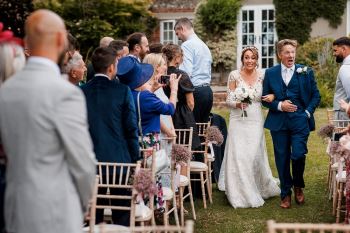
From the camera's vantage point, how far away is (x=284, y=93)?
7449mm

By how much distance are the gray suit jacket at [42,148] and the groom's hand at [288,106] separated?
4.48m

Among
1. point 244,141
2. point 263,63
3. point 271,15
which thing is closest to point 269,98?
point 244,141

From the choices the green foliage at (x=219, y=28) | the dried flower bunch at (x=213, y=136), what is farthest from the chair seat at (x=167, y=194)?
the green foliage at (x=219, y=28)

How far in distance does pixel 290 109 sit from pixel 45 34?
4.65 m

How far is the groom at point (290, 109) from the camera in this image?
7.37 metres

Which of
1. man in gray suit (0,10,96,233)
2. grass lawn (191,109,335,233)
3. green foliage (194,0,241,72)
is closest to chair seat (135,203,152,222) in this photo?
grass lawn (191,109,335,233)

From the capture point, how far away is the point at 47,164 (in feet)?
10.1

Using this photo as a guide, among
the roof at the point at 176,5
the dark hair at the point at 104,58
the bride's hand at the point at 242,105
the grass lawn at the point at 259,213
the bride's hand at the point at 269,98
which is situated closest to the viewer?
the dark hair at the point at 104,58

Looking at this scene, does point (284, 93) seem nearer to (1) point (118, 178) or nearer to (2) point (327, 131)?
(2) point (327, 131)

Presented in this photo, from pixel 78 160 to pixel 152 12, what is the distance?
19928 millimetres

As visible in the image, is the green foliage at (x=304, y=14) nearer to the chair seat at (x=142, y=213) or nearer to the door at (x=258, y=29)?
the door at (x=258, y=29)

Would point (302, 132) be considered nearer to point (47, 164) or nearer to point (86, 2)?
point (47, 164)

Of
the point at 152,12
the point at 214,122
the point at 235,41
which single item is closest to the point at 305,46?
the point at 235,41

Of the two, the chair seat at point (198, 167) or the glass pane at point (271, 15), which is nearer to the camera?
the chair seat at point (198, 167)
